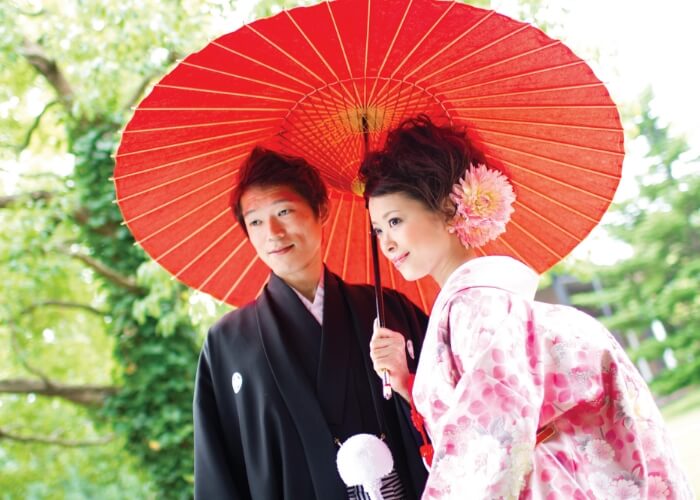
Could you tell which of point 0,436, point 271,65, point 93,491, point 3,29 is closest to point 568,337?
point 271,65

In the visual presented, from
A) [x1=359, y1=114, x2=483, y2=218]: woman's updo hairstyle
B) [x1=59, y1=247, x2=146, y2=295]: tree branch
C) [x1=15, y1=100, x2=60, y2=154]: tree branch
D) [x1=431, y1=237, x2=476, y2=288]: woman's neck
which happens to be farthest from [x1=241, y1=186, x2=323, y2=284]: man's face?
[x1=15, y1=100, x2=60, y2=154]: tree branch

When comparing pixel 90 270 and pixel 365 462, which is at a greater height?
pixel 90 270

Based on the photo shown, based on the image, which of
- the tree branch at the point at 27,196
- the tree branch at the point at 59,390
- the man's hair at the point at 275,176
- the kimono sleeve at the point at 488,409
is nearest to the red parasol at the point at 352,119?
the man's hair at the point at 275,176

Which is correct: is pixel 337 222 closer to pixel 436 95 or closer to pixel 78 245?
pixel 436 95

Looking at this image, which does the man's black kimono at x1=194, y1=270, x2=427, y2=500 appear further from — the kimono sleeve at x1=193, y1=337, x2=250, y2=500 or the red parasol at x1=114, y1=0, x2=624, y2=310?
the red parasol at x1=114, y1=0, x2=624, y2=310

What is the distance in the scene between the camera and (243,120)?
2.41m

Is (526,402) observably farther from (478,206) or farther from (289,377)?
(289,377)

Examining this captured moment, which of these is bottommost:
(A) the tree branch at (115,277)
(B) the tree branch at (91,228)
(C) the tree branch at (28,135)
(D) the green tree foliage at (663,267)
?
(D) the green tree foliage at (663,267)

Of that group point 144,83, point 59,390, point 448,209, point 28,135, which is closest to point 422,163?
point 448,209

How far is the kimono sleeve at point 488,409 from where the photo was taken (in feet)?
5.60

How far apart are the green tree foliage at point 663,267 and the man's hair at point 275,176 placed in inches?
637

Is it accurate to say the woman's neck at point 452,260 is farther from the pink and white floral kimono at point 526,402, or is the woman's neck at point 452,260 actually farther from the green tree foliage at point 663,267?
the green tree foliage at point 663,267

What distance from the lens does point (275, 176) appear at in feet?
8.39

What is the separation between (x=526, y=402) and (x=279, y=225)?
1123mm
